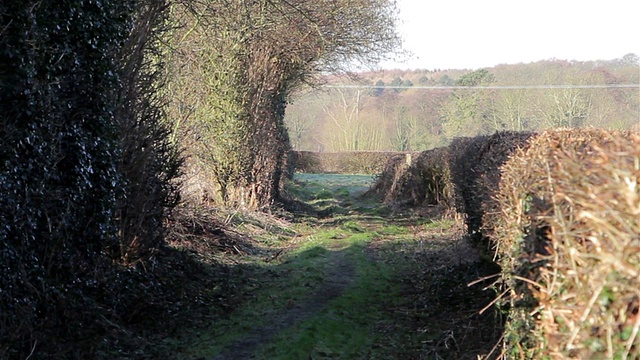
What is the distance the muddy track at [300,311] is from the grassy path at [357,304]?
0.04 ft

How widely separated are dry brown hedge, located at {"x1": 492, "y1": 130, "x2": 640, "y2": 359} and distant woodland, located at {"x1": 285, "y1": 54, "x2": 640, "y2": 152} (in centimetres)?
791

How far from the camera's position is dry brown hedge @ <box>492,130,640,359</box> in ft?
7.58

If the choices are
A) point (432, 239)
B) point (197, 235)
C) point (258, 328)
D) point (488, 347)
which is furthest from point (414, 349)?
point (432, 239)

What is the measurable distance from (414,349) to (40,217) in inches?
162

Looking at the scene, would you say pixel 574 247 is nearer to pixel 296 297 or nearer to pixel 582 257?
pixel 582 257

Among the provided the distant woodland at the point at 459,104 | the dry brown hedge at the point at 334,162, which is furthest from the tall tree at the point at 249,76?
the dry brown hedge at the point at 334,162

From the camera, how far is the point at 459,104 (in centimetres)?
4756

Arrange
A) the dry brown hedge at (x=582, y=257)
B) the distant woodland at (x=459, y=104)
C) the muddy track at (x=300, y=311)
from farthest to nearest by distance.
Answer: the distant woodland at (x=459, y=104)
the muddy track at (x=300, y=311)
the dry brown hedge at (x=582, y=257)

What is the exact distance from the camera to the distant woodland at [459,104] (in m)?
27.1

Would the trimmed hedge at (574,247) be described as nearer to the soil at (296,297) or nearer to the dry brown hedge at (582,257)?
the dry brown hedge at (582,257)

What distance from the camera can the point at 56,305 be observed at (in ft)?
17.6

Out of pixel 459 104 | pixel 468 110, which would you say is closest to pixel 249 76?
pixel 468 110

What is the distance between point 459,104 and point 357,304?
40.5m

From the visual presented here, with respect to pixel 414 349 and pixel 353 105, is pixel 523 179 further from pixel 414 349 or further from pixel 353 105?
pixel 353 105
